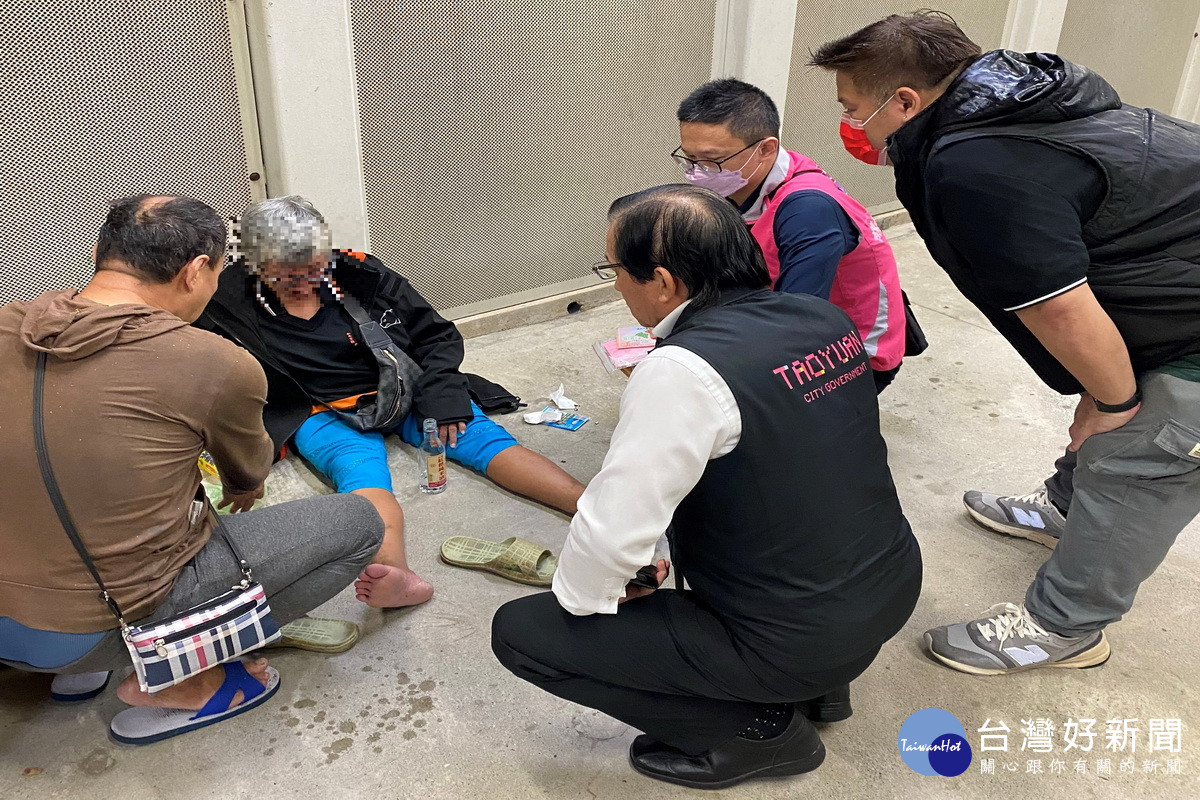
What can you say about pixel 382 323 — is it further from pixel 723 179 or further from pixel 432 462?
pixel 723 179

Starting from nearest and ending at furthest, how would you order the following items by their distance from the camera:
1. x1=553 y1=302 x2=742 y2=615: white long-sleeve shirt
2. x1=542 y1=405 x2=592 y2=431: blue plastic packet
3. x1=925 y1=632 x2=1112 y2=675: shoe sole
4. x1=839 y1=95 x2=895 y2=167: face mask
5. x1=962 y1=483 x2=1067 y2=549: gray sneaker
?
x1=553 y1=302 x2=742 y2=615: white long-sleeve shirt
x1=839 y1=95 x2=895 y2=167: face mask
x1=925 y1=632 x2=1112 y2=675: shoe sole
x1=962 y1=483 x2=1067 y2=549: gray sneaker
x1=542 y1=405 x2=592 y2=431: blue plastic packet

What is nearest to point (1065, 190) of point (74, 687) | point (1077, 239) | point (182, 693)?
point (1077, 239)

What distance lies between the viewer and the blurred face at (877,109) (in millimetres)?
1996

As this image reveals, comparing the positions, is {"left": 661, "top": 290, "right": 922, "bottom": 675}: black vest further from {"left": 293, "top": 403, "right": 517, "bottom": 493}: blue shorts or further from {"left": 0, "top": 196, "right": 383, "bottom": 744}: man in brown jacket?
{"left": 293, "top": 403, "right": 517, "bottom": 493}: blue shorts

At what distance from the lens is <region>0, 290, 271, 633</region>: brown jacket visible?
156 centimetres

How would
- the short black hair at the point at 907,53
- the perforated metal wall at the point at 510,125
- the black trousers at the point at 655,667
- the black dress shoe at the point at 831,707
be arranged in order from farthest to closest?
1. the perforated metal wall at the point at 510,125
2. the black dress shoe at the point at 831,707
3. the short black hair at the point at 907,53
4. the black trousers at the point at 655,667

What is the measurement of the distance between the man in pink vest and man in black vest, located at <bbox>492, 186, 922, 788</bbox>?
0.96m

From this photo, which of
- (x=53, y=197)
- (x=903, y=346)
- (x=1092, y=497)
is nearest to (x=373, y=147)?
(x=53, y=197)

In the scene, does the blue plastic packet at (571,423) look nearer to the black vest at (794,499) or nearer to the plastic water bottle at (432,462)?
the plastic water bottle at (432,462)

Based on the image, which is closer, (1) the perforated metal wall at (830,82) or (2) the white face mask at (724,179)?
(2) the white face mask at (724,179)

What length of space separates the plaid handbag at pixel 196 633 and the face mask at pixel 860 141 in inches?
71.7

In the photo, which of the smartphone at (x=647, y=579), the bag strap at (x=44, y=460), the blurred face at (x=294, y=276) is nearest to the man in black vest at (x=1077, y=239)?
the smartphone at (x=647, y=579)

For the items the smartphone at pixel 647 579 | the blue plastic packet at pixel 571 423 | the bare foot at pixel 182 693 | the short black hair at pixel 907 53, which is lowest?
the blue plastic packet at pixel 571 423

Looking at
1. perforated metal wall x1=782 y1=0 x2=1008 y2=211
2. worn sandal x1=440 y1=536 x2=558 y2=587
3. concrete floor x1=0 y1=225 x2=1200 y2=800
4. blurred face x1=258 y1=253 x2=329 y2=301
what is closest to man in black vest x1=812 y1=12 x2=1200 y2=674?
concrete floor x1=0 y1=225 x2=1200 y2=800
